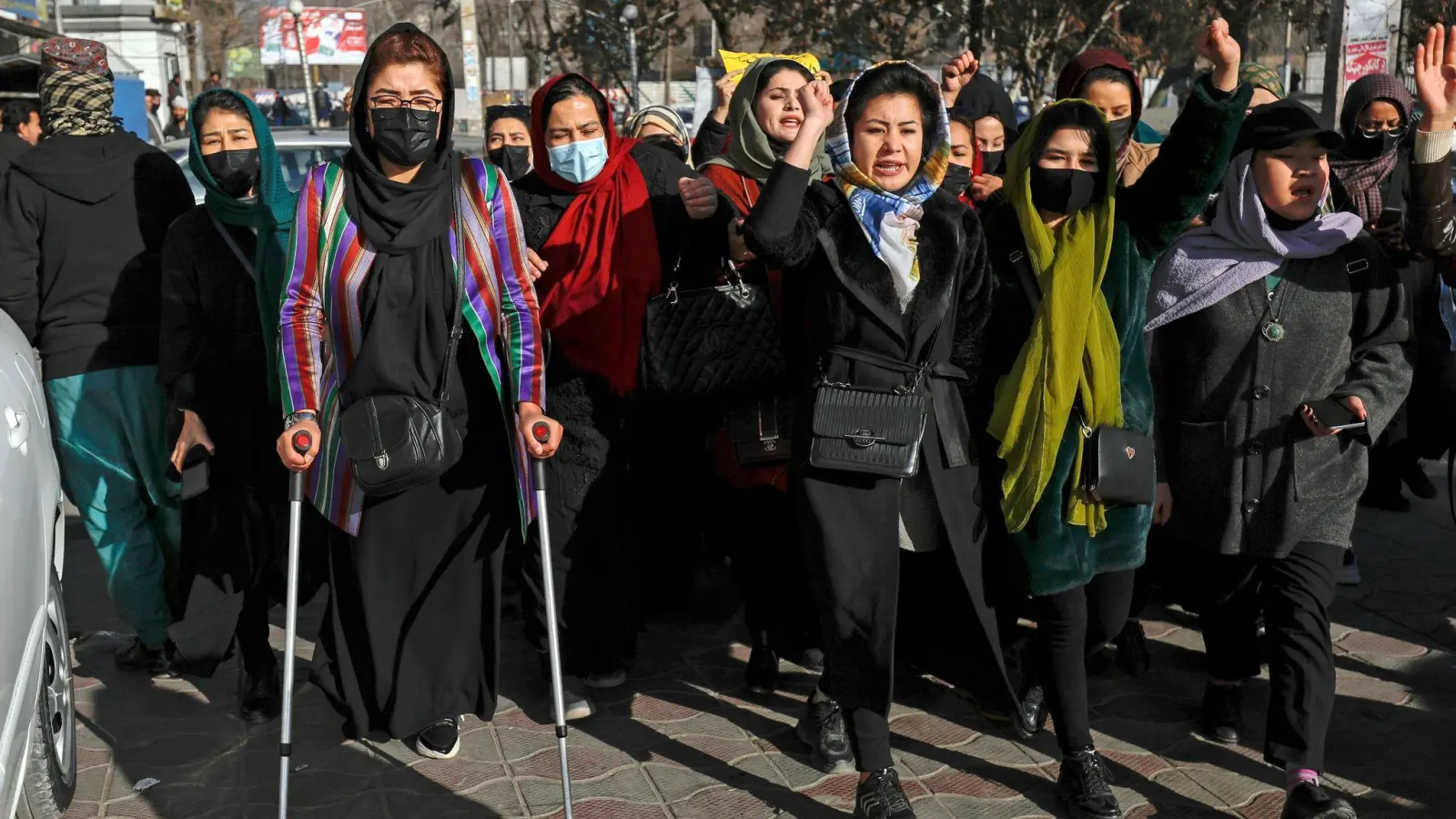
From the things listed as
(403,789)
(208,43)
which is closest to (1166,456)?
(403,789)

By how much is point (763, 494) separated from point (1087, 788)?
55.6 inches

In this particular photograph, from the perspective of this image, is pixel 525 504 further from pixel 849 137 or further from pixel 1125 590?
pixel 1125 590

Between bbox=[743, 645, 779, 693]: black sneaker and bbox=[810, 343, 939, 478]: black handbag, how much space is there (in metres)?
1.35

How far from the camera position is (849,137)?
3.80 metres

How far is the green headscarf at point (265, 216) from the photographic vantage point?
4.56 metres

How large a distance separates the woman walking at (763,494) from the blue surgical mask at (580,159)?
438mm

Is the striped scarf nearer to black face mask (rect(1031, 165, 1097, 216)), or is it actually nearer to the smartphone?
black face mask (rect(1031, 165, 1097, 216))

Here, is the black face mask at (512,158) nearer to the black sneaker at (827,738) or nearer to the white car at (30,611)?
the white car at (30,611)

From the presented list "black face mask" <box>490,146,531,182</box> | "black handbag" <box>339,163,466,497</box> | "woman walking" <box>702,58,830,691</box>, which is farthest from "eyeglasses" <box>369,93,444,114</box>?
"black face mask" <box>490,146,531,182</box>

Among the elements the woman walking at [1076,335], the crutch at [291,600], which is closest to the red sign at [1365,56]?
the woman walking at [1076,335]

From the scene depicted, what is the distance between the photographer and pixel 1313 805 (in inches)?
149

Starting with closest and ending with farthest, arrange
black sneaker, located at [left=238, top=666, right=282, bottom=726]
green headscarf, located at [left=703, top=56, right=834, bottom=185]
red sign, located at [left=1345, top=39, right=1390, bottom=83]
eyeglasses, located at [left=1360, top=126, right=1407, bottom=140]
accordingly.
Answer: black sneaker, located at [left=238, top=666, right=282, bottom=726], green headscarf, located at [left=703, top=56, right=834, bottom=185], eyeglasses, located at [left=1360, top=126, right=1407, bottom=140], red sign, located at [left=1345, top=39, right=1390, bottom=83]

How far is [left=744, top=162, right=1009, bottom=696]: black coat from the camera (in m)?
3.78

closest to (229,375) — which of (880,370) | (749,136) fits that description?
(749,136)
